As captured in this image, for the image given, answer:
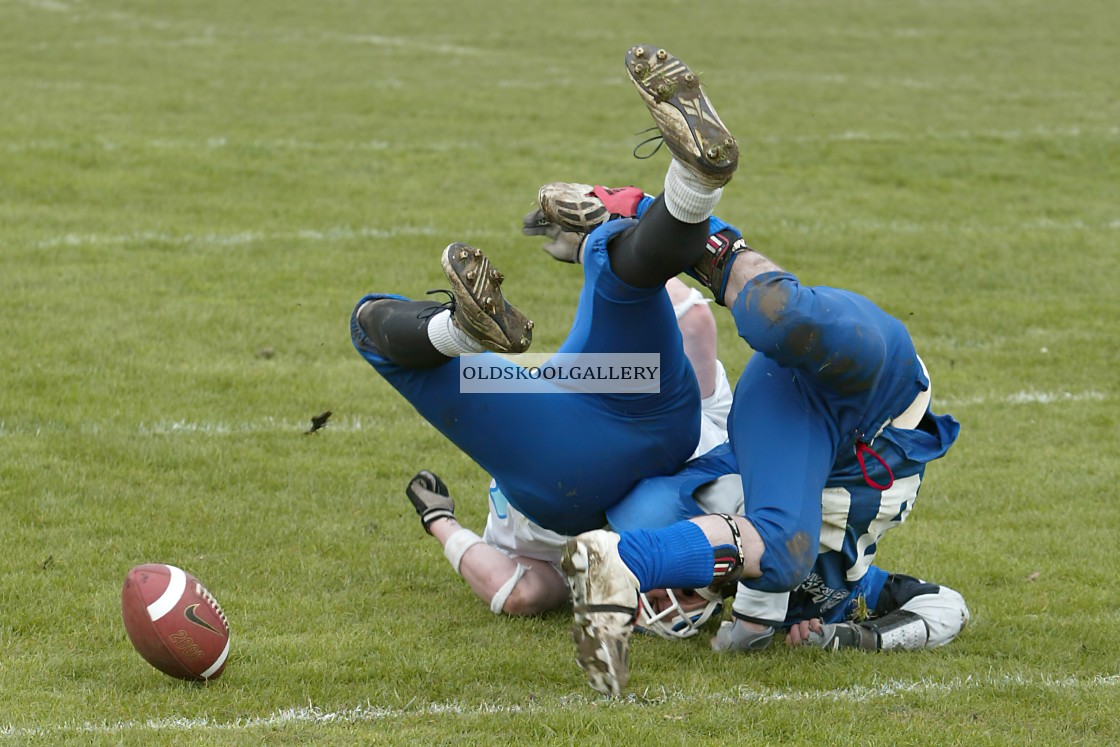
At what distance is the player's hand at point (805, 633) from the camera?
437 cm

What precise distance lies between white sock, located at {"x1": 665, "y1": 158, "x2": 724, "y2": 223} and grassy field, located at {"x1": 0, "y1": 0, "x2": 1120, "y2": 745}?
127 centimetres

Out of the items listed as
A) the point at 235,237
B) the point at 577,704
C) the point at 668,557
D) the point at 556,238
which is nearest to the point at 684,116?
the point at 556,238

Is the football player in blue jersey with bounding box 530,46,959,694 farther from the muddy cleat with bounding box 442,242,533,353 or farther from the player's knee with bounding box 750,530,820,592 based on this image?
the muddy cleat with bounding box 442,242,533,353

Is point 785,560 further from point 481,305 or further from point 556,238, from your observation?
point 556,238

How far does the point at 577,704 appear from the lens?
12.4 ft

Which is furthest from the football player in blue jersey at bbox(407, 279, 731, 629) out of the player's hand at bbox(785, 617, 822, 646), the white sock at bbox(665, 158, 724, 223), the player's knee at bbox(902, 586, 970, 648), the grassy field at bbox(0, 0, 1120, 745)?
the white sock at bbox(665, 158, 724, 223)

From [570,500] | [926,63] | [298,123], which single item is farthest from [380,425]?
[926,63]

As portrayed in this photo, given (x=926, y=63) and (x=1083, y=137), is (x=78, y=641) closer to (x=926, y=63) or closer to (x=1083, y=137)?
(x=1083, y=137)

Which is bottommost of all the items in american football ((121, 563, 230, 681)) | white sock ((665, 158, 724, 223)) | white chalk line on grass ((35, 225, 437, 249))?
white chalk line on grass ((35, 225, 437, 249))

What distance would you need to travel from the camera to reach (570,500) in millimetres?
4438

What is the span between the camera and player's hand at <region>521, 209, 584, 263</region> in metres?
4.74

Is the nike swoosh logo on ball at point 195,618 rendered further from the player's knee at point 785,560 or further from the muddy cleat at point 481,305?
the player's knee at point 785,560

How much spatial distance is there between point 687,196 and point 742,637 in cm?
132

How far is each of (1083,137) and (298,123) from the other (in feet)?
22.8
